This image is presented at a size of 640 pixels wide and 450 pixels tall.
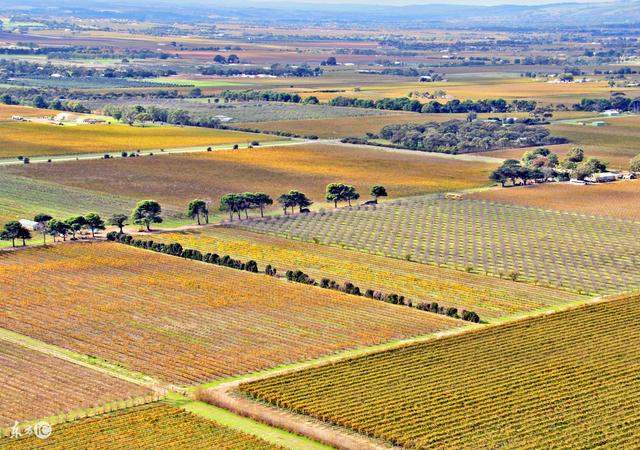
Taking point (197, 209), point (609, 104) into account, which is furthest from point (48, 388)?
point (609, 104)

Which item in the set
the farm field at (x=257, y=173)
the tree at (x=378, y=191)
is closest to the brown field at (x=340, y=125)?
the farm field at (x=257, y=173)

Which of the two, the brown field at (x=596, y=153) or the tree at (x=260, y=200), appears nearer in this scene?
the tree at (x=260, y=200)

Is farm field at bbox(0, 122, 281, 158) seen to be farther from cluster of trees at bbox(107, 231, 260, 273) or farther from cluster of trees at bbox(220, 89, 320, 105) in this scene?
cluster of trees at bbox(107, 231, 260, 273)

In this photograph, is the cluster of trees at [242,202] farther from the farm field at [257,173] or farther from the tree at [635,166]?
the tree at [635,166]

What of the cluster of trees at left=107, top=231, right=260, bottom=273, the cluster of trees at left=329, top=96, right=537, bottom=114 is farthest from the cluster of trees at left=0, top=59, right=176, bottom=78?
the cluster of trees at left=107, top=231, right=260, bottom=273

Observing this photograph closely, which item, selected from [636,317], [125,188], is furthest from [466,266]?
[125,188]
